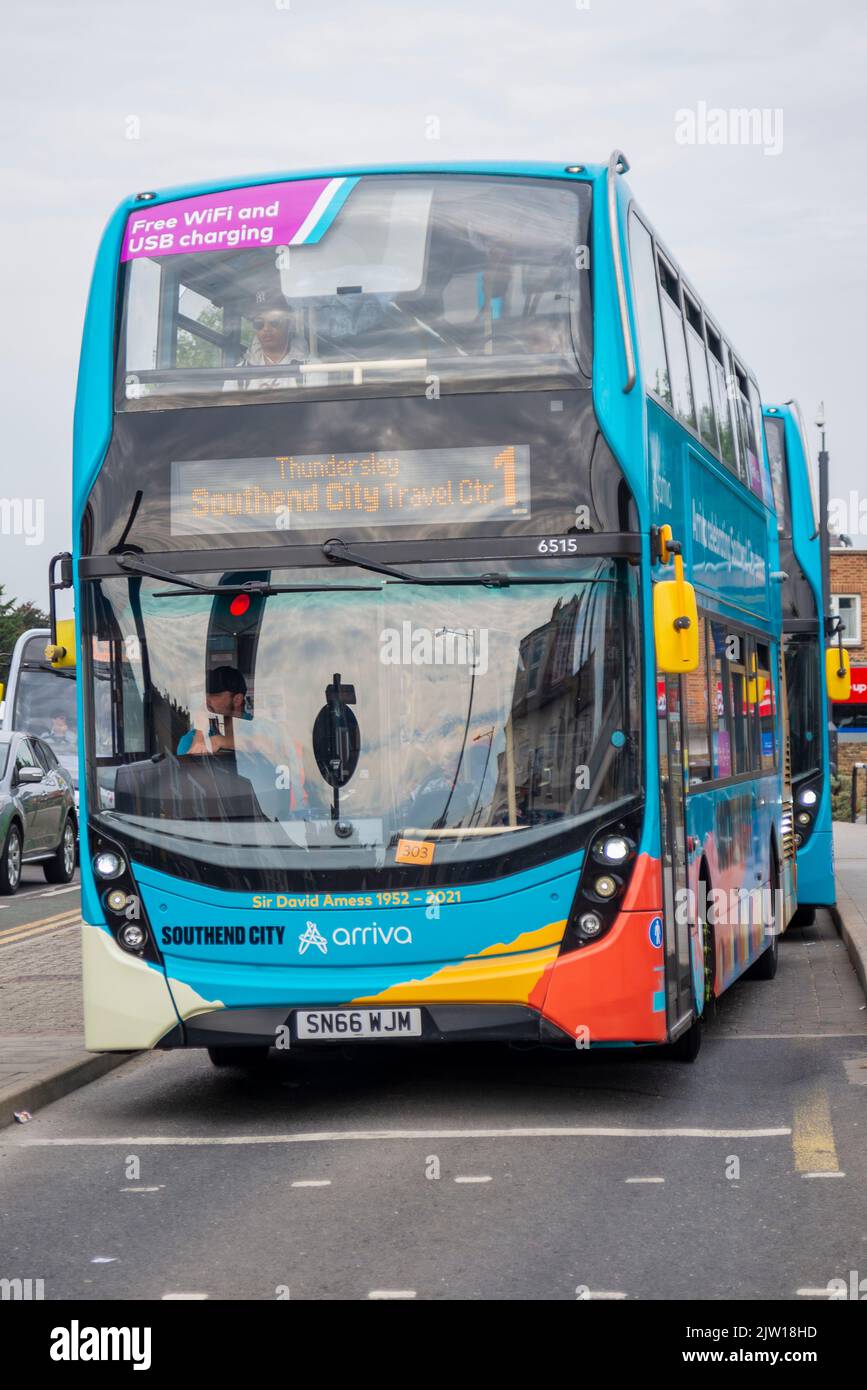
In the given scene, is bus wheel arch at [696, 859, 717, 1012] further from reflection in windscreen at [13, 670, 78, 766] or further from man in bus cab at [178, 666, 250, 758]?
reflection in windscreen at [13, 670, 78, 766]

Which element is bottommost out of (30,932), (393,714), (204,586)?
(30,932)

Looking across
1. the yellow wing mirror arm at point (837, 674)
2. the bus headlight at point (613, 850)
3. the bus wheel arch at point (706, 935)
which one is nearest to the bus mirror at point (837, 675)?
the yellow wing mirror arm at point (837, 674)

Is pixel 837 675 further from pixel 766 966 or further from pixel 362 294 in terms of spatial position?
pixel 362 294

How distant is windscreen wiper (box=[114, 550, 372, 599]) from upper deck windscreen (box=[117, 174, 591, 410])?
728mm

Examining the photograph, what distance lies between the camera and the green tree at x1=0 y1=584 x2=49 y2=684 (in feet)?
299

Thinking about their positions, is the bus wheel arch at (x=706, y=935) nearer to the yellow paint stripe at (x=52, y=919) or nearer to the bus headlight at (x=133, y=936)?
the bus headlight at (x=133, y=936)

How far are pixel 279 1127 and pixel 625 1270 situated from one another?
3.06 metres

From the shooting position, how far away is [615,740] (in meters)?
8.89

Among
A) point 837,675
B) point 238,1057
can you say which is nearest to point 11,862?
point 837,675

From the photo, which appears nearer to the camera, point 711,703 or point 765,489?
point 711,703

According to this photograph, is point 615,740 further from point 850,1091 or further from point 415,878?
point 850,1091

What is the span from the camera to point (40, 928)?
19047 mm

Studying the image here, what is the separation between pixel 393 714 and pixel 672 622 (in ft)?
4.27
